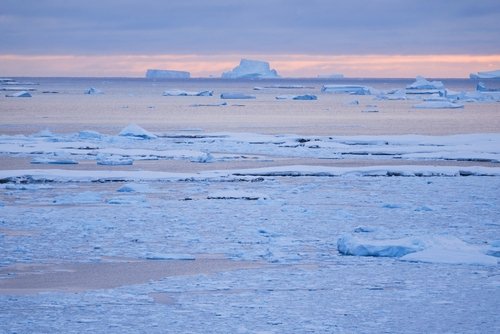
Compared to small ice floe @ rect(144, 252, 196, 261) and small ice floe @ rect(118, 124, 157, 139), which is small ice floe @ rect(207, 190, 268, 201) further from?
small ice floe @ rect(118, 124, 157, 139)

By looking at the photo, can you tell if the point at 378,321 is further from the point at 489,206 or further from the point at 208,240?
the point at 489,206

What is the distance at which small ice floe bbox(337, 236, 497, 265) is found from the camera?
6.96 meters

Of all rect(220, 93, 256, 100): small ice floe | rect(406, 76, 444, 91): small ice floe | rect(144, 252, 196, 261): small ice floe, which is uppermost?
rect(406, 76, 444, 91): small ice floe

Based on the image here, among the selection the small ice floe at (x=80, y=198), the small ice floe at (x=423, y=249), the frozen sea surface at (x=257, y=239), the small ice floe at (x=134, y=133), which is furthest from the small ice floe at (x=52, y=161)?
the small ice floe at (x=423, y=249)

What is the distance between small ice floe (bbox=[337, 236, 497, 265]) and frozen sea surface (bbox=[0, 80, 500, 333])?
20 millimetres

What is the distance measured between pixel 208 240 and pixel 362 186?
4.62 metres

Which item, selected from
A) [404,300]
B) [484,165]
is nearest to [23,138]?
[484,165]

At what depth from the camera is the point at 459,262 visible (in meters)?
6.89

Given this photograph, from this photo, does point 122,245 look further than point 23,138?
No

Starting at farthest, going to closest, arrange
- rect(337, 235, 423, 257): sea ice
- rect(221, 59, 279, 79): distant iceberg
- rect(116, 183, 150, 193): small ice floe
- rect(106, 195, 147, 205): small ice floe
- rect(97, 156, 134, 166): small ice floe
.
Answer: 1. rect(221, 59, 279, 79): distant iceberg
2. rect(97, 156, 134, 166): small ice floe
3. rect(116, 183, 150, 193): small ice floe
4. rect(106, 195, 147, 205): small ice floe
5. rect(337, 235, 423, 257): sea ice

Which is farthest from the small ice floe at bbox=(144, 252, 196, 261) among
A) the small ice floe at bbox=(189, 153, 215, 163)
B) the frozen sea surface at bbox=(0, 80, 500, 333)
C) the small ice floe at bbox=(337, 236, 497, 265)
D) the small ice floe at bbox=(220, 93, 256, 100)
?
the small ice floe at bbox=(220, 93, 256, 100)

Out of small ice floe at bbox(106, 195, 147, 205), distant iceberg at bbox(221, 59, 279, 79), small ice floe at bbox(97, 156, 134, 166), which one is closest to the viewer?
small ice floe at bbox(106, 195, 147, 205)

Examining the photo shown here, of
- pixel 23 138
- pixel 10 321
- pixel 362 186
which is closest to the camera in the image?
pixel 10 321

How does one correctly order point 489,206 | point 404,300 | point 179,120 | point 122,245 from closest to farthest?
point 404,300 < point 122,245 < point 489,206 < point 179,120
